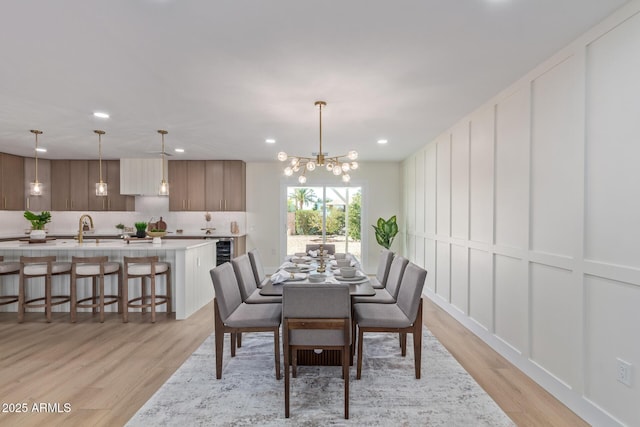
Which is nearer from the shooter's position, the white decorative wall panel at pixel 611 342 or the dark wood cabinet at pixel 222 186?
the white decorative wall panel at pixel 611 342

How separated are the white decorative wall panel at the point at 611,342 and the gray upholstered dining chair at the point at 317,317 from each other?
155cm

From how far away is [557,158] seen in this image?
2.55 metres

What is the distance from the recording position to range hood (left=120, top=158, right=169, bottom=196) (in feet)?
22.6

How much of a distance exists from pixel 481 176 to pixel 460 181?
1.92ft

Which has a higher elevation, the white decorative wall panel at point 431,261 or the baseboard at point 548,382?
the white decorative wall panel at point 431,261

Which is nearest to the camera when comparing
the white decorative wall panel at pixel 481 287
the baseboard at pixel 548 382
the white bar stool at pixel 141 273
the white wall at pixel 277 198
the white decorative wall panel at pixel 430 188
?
the baseboard at pixel 548 382

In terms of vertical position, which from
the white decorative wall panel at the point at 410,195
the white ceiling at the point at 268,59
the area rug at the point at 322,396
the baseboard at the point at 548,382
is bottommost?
the area rug at the point at 322,396

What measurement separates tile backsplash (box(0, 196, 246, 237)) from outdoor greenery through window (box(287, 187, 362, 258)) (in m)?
1.12

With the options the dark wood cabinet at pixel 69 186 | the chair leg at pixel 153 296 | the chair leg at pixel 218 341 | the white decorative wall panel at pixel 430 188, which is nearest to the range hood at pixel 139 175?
the dark wood cabinet at pixel 69 186

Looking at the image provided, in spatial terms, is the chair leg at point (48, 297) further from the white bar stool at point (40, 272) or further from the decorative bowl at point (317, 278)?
the decorative bowl at point (317, 278)

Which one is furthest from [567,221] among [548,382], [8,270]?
[8,270]

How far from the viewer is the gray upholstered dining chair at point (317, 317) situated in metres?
2.33

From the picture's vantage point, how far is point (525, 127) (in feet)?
9.69

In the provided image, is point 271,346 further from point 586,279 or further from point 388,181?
point 388,181
